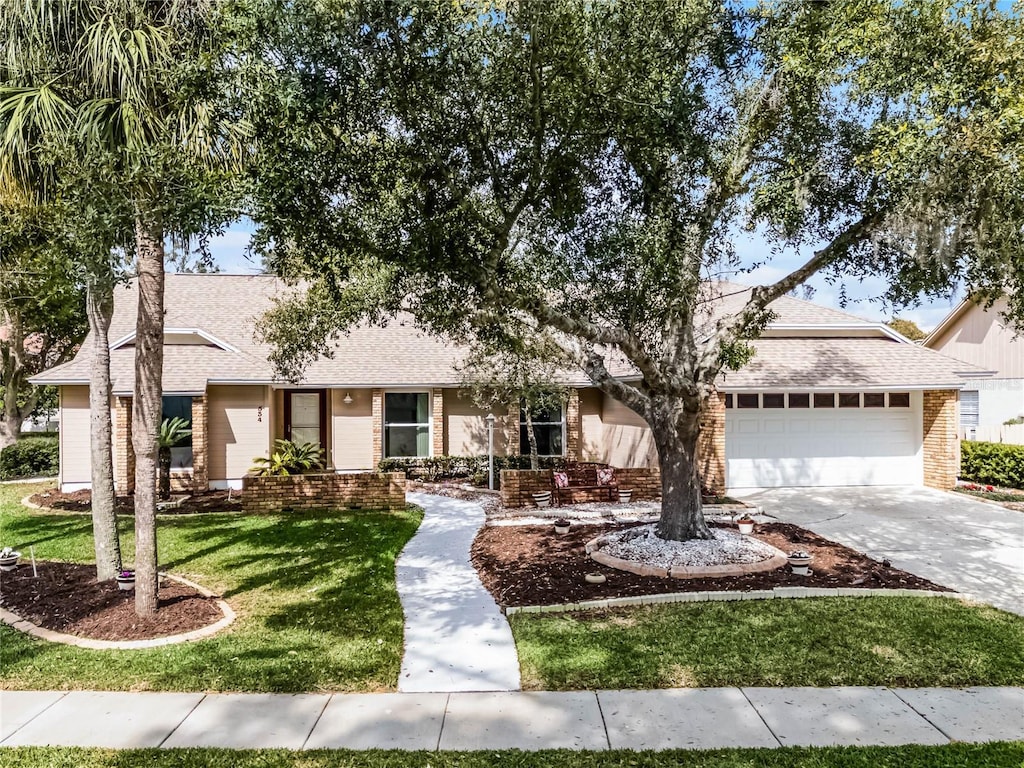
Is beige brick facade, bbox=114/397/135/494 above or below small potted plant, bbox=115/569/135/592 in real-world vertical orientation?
above

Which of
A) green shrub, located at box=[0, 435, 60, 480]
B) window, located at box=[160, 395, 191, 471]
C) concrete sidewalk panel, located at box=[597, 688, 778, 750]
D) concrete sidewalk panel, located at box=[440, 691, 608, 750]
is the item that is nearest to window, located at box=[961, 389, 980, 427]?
concrete sidewalk panel, located at box=[597, 688, 778, 750]

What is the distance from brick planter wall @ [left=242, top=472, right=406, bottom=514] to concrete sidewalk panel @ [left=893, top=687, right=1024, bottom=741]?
10.7 m

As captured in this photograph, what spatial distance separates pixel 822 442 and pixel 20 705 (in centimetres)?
1602

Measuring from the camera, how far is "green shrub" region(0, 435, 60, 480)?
20.2 metres

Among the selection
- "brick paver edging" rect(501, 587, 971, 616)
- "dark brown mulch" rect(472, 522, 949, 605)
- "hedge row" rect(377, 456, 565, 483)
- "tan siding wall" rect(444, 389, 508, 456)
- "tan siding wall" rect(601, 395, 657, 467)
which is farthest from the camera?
"tan siding wall" rect(444, 389, 508, 456)

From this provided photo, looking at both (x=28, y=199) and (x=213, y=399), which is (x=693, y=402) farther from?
(x=213, y=399)

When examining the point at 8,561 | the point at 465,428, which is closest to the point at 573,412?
the point at 465,428

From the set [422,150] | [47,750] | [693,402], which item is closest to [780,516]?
[693,402]

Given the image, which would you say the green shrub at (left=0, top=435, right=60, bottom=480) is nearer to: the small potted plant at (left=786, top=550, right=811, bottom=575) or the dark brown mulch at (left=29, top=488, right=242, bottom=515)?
the dark brown mulch at (left=29, top=488, right=242, bottom=515)

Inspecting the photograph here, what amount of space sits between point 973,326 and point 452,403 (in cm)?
1991

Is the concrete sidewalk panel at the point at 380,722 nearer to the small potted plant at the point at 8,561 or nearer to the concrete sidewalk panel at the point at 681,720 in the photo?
the concrete sidewalk panel at the point at 681,720

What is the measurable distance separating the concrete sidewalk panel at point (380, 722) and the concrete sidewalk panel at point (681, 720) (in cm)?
136

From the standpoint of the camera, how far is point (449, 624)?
24.5ft

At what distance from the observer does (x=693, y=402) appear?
9.55 meters
